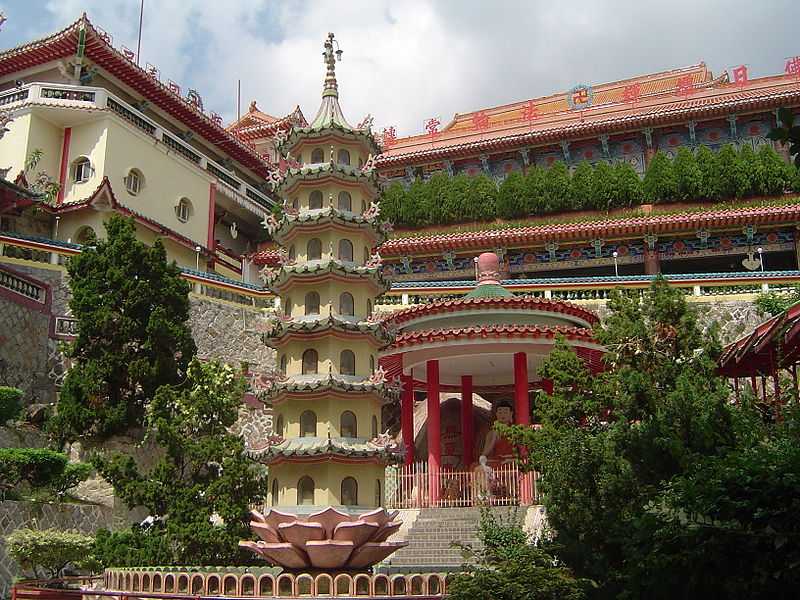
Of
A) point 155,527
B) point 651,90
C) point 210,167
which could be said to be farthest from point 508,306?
point 651,90

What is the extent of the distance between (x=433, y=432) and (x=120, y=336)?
7.16 m

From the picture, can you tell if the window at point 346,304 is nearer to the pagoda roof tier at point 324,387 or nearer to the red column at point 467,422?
the pagoda roof tier at point 324,387

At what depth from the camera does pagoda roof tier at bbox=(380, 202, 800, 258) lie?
29500 millimetres

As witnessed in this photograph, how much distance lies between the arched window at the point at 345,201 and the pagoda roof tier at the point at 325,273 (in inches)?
43.1

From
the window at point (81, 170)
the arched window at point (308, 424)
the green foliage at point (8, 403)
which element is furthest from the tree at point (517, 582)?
the window at point (81, 170)

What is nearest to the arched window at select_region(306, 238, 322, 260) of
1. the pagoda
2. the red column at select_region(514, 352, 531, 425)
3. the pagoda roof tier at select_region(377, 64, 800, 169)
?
the pagoda

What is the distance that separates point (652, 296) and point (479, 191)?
2035 cm

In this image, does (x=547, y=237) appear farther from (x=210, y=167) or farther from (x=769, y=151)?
(x=210, y=167)

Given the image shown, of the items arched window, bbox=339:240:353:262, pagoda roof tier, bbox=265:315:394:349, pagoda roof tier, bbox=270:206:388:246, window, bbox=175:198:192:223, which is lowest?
pagoda roof tier, bbox=265:315:394:349

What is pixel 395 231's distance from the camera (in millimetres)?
35719

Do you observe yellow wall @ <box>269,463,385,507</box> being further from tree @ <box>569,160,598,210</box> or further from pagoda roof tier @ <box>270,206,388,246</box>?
tree @ <box>569,160,598,210</box>

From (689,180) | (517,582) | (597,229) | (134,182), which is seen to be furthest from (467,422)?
(134,182)

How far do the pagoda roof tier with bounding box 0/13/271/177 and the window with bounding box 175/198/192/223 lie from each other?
12.0 feet

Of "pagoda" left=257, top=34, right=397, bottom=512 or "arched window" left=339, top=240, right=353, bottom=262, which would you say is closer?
"pagoda" left=257, top=34, right=397, bottom=512
